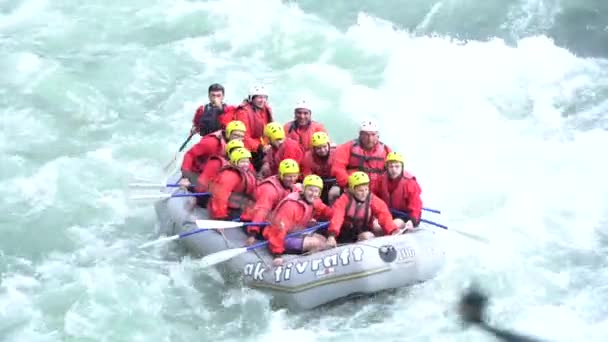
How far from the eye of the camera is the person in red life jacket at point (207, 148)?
31.2ft

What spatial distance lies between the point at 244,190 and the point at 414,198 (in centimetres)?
166

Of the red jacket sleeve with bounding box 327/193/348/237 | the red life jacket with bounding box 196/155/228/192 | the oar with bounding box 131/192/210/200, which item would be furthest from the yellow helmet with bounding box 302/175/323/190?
the oar with bounding box 131/192/210/200

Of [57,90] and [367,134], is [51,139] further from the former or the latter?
[367,134]

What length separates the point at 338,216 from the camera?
858cm

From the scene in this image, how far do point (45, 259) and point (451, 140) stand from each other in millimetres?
5539

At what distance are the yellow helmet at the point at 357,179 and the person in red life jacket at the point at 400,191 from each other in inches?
16.1

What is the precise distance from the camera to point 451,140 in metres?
12.4

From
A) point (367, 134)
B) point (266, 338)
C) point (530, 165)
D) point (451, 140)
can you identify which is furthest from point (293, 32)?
point (266, 338)

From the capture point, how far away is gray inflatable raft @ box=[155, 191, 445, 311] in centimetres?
830

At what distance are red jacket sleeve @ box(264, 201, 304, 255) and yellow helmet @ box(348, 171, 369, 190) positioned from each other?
53cm

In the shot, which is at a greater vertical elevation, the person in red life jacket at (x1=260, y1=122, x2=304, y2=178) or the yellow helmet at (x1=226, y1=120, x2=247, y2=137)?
the yellow helmet at (x1=226, y1=120, x2=247, y2=137)

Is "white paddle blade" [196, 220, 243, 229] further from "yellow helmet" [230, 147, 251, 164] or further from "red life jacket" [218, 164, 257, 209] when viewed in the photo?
"yellow helmet" [230, 147, 251, 164]

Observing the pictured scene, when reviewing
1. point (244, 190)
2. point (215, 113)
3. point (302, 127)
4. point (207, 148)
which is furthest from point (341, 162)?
point (215, 113)

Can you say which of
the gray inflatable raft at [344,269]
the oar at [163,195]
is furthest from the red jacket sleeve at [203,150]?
the gray inflatable raft at [344,269]
